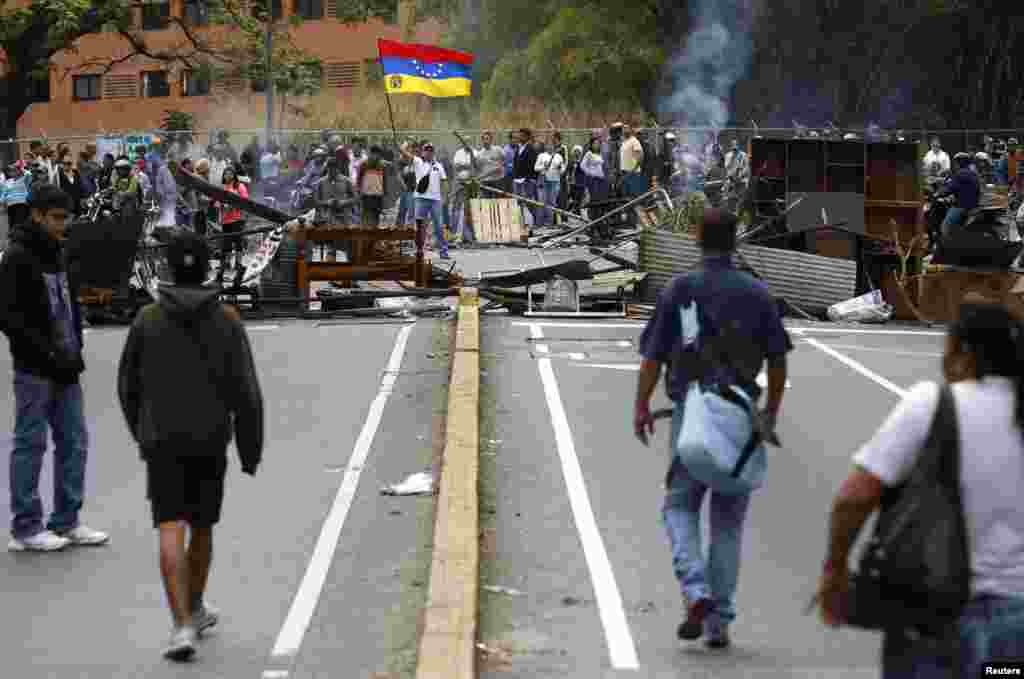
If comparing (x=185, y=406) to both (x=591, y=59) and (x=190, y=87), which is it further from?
(x=190, y=87)

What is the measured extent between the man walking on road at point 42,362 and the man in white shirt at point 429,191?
20499 millimetres

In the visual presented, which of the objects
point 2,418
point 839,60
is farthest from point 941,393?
point 839,60

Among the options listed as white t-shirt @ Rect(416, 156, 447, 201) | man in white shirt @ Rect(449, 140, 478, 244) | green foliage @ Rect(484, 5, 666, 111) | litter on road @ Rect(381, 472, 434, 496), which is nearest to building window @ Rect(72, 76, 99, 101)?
green foliage @ Rect(484, 5, 666, 111)

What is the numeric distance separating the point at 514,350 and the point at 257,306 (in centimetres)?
477

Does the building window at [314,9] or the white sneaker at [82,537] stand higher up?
the building window at [314,9]

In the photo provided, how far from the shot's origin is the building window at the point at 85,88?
81375mm

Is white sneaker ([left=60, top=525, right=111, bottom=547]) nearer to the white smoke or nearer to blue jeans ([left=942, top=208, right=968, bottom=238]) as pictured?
blue jeans ([left=942, top=208, right=968, bottom=238])

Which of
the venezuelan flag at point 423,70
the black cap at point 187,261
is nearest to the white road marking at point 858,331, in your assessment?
the venezuelan flag at point 423,70

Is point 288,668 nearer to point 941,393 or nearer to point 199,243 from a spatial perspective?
point 199,243

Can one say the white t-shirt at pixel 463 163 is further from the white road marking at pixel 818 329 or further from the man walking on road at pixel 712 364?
the man walking on road at pixel 712 364

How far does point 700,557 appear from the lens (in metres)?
7.30

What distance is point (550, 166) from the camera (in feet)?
116

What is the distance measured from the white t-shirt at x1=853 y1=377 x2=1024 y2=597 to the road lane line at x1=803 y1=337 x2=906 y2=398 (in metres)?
11.0

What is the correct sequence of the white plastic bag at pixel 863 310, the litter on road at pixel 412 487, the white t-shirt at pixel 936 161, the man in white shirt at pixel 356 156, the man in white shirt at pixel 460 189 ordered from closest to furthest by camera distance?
the litter on road at pixel 412 487 < the white plastic bag at pixel 863 310 < the man in white shirt at pixel 460 189 < the man in white shirt at pixel 356 156 < the white t-shirt at pixel 936 161
